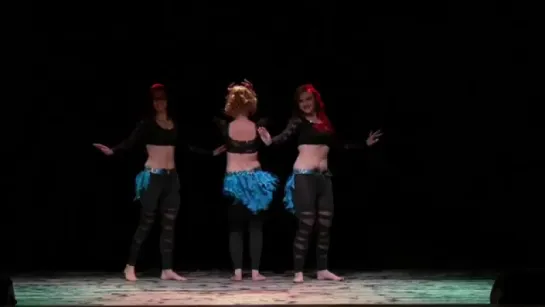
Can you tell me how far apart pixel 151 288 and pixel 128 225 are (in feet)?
5.46

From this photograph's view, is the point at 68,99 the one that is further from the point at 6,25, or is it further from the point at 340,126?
the point at 340,126

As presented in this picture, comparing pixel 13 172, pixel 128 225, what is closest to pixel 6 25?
pixel 13 172

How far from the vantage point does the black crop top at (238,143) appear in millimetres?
8133

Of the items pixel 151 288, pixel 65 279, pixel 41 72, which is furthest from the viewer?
pixel 41 72

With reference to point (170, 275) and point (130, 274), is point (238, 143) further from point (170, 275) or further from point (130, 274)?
point (130, 274)

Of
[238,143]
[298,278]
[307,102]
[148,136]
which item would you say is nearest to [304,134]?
[307,102]

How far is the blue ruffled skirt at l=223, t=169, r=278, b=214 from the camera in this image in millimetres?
8047

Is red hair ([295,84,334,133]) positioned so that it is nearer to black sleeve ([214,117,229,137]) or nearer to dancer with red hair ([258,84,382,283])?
dancer with red hair ([258,84,382,283])

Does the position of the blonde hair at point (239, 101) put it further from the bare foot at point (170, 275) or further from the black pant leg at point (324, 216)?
the bare foot at point (170, 275)

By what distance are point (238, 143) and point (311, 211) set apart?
73cm

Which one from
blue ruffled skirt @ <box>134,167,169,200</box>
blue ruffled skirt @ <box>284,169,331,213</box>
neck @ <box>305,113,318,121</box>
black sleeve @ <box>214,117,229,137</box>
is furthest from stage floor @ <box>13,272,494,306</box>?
neck @ <box>305,113,318,121</box>

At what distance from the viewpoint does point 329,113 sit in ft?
29.7

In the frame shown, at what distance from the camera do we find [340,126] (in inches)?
356

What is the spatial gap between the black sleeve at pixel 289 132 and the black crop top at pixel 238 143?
→ 0.16 metres
